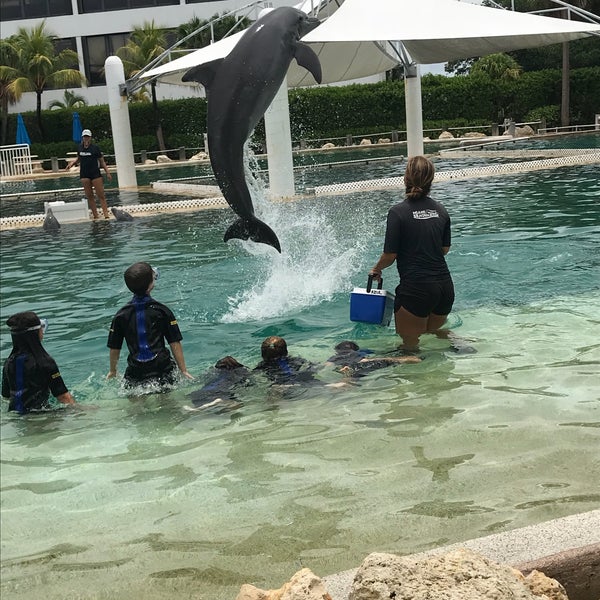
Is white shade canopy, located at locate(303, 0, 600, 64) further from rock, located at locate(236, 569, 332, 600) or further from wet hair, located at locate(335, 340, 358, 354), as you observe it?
rock, located at locate(236, 569, 332, 600)

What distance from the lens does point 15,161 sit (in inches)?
1427

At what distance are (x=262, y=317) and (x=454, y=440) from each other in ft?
14.3

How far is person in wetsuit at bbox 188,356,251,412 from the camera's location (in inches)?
237

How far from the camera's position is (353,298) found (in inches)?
282

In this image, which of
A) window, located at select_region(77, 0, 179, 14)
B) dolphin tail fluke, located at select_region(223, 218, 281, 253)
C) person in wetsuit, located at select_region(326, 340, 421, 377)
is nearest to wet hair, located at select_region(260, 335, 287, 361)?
person in wetsuit, located at select_region(326, 340, 421, 377)

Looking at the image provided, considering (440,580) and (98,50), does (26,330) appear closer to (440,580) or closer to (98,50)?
(440,580)

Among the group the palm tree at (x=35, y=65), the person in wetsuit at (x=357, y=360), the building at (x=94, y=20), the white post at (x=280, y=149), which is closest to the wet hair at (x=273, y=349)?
the person in wetsuit at (x=357, y=360)

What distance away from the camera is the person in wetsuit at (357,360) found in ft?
21.7

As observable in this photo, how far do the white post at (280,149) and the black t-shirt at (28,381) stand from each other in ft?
44.6

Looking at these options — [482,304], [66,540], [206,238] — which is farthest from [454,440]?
[206,238]

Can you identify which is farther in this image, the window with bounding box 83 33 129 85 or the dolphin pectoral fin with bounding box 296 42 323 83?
the window with bounding box 83 33 129 85

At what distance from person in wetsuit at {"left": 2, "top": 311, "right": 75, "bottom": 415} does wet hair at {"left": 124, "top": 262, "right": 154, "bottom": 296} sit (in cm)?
67

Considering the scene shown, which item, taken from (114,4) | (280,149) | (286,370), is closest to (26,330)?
(286,370)

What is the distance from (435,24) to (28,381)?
874 cm
